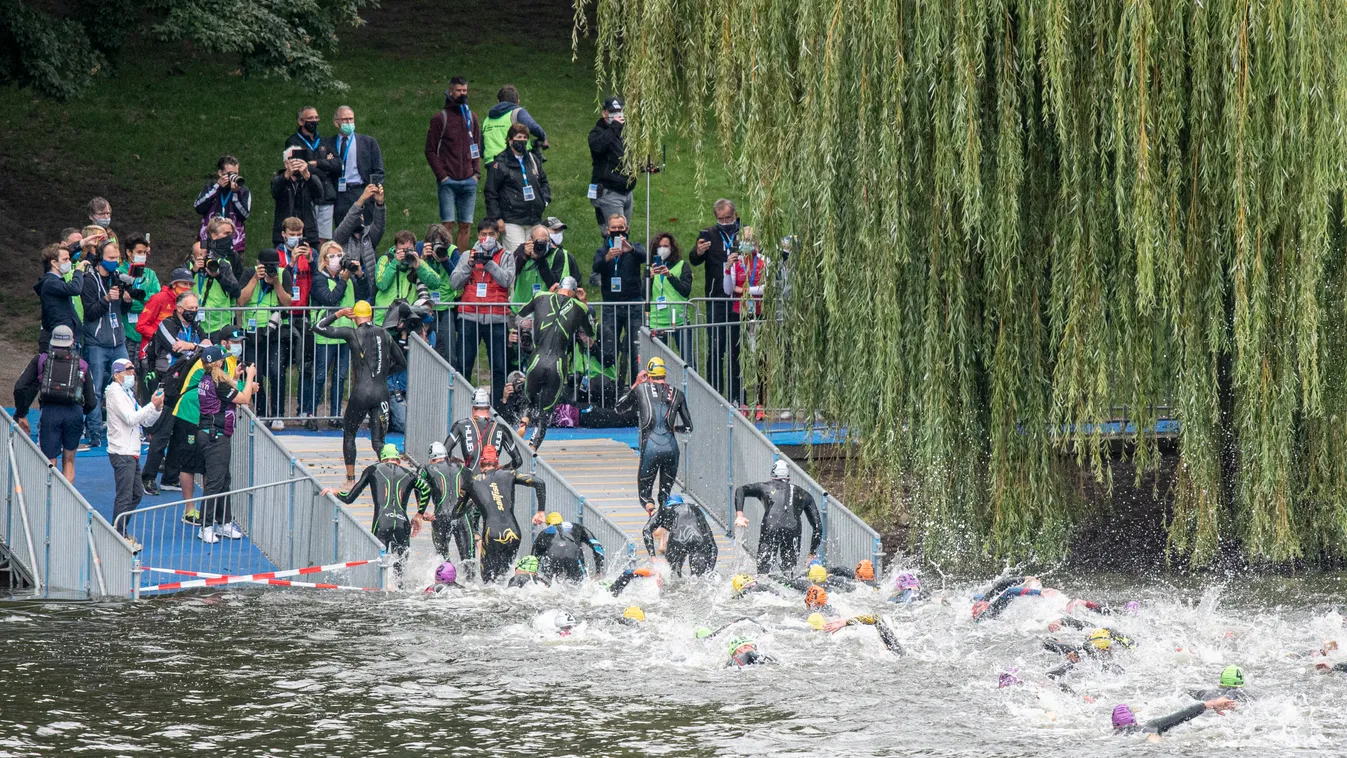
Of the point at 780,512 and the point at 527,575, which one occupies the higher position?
the point at 780,512

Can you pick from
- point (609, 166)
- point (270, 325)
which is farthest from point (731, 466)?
point (270, 325)

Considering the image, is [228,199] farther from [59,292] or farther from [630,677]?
[630,677]

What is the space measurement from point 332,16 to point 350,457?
12275 millimetres

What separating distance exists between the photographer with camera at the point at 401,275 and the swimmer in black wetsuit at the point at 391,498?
3276 millimetres

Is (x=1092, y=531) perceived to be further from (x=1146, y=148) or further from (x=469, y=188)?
(x=469, y=188)

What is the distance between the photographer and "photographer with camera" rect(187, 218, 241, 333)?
64.8 ft

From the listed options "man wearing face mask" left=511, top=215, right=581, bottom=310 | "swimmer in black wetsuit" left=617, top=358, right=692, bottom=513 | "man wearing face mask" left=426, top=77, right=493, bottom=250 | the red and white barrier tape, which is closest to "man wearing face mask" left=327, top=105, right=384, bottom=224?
"man wearing face mask" left=426, top=77, right=493, bottom=250

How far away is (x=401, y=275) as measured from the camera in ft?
67.2

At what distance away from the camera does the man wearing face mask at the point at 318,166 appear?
2095 cm

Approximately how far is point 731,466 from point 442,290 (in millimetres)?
4314

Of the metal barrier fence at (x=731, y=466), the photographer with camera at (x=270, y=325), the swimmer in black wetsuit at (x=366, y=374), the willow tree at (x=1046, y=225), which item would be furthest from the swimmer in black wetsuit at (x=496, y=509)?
the photographer with camera at (x=270, y=325)

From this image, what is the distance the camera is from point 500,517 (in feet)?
56.2

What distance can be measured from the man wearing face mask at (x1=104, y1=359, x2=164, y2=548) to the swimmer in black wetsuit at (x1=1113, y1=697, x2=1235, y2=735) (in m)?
9.66

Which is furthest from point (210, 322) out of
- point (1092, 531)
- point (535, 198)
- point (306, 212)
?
point (1092, 531)
